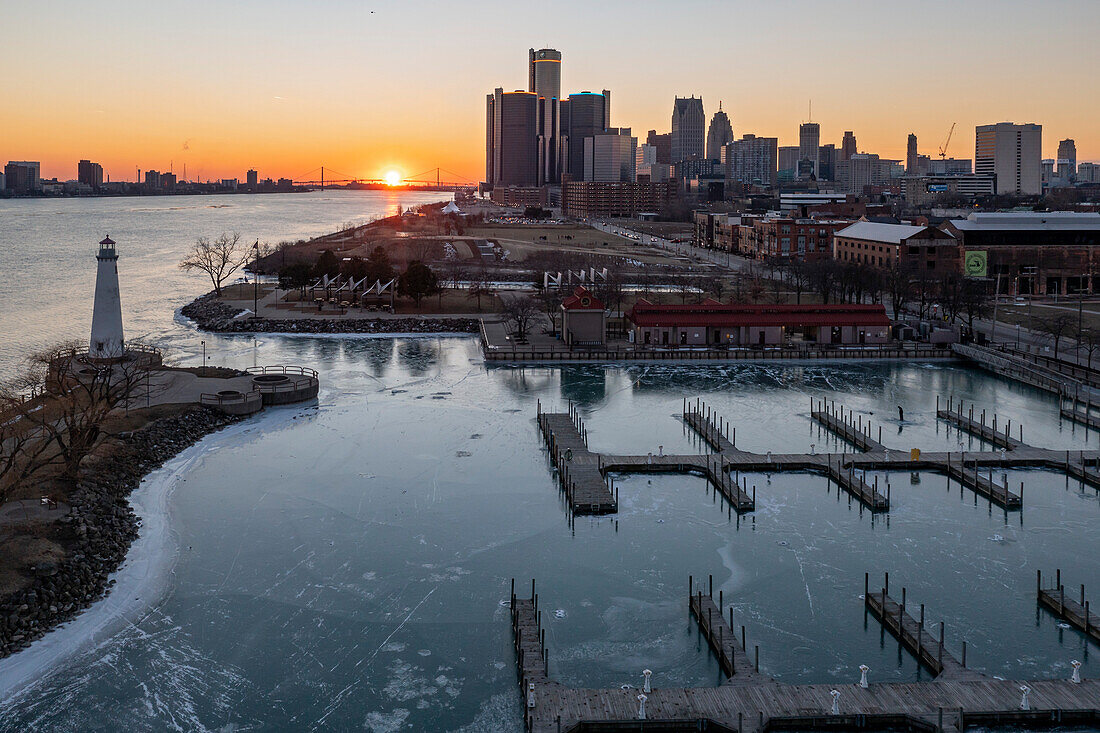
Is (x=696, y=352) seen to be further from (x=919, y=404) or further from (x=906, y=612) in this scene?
(x=906, y=612)

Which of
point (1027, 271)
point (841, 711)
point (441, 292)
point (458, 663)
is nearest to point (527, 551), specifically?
point (458, 663)

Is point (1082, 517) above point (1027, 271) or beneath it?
beneath

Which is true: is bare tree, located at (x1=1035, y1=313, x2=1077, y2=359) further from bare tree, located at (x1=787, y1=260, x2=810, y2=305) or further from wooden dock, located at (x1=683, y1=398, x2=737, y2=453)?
wooden dock, located at (x1=683, y1=398, x2=737, y2=453)

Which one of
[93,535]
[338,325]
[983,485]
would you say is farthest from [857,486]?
[338,325]

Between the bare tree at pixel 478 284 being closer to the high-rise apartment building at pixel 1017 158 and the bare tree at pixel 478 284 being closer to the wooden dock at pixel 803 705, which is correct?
the wooden dock at pixel 803 705

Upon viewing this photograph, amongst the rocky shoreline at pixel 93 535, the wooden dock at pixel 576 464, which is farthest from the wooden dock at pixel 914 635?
the rocky shoreline at pixel 93 535

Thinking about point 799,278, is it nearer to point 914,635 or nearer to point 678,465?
point 678,465

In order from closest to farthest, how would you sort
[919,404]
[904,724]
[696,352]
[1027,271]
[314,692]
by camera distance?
[904,724]
[314,692]
[919,404]
[696,352]
[1027,271]
